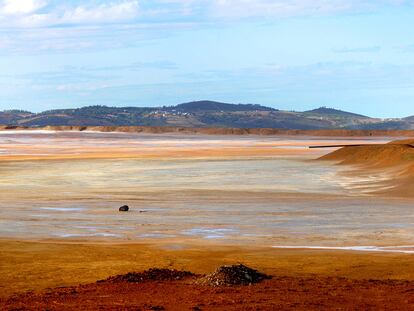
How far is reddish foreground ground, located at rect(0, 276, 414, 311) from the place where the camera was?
16031 millimetres

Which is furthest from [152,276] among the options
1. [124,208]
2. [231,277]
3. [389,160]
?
[389,160]

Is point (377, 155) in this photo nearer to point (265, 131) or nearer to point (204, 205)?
point (204, 205)

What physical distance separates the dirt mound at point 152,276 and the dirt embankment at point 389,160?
69.0 feet

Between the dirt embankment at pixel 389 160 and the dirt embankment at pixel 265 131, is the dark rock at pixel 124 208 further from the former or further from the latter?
the dirt embankment at pixel 265 131

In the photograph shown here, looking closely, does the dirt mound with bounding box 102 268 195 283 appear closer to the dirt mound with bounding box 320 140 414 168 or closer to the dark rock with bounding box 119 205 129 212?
the dark rock with bounding box 119 205 129 212

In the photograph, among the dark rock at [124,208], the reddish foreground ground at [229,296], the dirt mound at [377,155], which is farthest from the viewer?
the dirt mound at [377,155]

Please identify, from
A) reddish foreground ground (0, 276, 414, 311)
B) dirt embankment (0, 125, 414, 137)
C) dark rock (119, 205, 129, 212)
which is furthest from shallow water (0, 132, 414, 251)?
dirt embankment (0, 125, 414, 137)

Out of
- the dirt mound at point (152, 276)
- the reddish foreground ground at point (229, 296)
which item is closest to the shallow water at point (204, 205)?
the dirt mound at point (152, 276)

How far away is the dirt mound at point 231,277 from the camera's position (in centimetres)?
1802

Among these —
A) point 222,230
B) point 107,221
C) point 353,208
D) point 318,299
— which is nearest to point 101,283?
point 318,299

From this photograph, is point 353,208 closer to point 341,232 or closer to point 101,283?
point 341,232

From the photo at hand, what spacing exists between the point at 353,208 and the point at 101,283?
16.3 meters

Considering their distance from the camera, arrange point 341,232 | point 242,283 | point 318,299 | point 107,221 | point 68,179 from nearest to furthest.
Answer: point 318,299 → point 242,283 → point 341,232 → point 107,221 → point 68,179

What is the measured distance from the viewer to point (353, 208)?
3350cm
